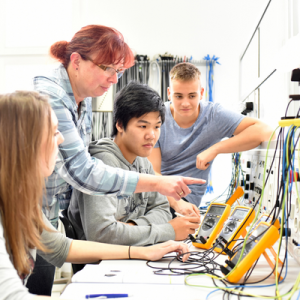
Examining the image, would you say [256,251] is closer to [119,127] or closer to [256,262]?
[256,262]

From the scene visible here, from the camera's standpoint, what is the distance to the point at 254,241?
35.1 inches

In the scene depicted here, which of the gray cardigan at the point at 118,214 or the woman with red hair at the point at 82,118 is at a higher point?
the woman with red hair at the point at 82,118

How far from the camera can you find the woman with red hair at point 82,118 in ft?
3.58

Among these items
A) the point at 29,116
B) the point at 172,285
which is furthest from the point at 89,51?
the point at 172,285

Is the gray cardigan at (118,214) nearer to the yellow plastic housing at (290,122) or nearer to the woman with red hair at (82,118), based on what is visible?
the woman with red hair at (82,118)

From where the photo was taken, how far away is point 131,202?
4.61 ft

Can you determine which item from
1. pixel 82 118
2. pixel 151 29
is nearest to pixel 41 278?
pixel 82 118

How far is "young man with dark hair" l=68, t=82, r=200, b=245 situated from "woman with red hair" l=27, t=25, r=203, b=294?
0.34 ft

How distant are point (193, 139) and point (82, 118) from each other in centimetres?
84

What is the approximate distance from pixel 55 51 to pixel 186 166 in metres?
1.04

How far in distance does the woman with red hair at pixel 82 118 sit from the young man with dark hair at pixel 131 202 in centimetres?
10

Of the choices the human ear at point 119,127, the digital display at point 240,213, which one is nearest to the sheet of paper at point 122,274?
the digital display at point 240,213

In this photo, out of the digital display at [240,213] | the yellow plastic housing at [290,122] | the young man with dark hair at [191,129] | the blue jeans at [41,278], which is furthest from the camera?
the young man with dark hair at [191,129]

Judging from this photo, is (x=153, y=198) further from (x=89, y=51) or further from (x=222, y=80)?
(x=222, y=80)
